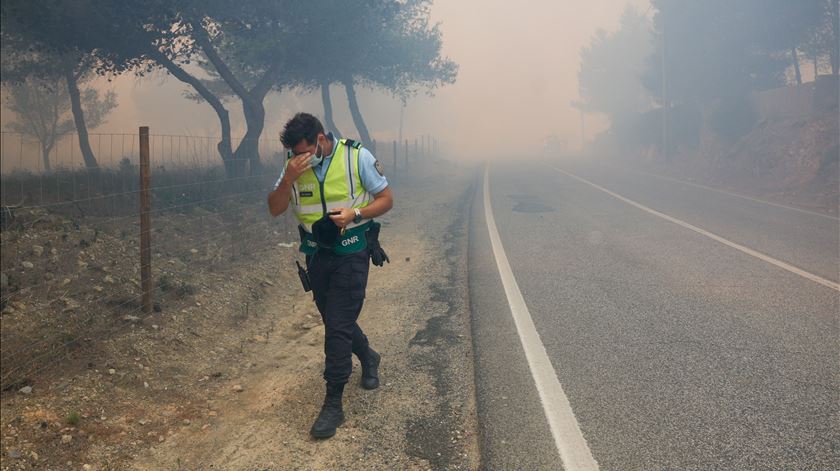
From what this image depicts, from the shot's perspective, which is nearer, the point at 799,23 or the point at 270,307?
the point at 270,307

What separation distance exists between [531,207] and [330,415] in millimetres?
11018

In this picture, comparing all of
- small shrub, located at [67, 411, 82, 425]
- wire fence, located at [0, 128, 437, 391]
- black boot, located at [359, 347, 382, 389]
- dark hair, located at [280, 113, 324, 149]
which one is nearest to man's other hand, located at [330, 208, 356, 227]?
dark hair, located at [280, 113, 324, 149]

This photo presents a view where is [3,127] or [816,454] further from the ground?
[3,127]

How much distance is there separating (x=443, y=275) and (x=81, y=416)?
14.7 feet

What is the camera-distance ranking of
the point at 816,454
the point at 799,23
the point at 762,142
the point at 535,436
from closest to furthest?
the point at 816,454 → the point at 535,436 → the point at 762,142 → the point at 799,23

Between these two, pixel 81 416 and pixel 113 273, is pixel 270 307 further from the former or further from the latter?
pixel 81 416

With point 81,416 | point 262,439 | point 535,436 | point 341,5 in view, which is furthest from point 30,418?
point 341,5

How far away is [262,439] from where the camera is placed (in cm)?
365

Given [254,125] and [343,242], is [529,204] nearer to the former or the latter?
[254,125]

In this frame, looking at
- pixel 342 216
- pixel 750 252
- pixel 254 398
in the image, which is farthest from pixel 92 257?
pixel 750 252

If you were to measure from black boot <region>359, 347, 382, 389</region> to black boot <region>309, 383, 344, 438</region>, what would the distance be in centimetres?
48

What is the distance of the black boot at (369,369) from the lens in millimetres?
4242

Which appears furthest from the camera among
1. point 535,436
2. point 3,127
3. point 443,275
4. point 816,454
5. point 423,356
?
point 3,127

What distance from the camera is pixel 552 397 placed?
3.84 metres
